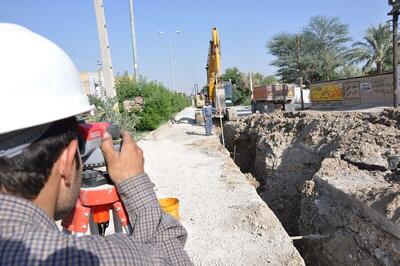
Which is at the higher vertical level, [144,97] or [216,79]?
[216,79]

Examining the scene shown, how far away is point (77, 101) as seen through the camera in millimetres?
1110

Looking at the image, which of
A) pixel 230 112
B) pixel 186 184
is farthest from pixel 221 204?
pixel 230 112

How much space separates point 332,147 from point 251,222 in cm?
328

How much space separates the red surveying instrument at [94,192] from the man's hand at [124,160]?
0.24ft

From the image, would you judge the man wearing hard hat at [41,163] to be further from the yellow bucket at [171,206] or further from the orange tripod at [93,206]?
the yellow bucket at [171,206]

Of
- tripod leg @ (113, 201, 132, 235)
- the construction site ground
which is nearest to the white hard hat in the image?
tripod leg @ (113, 201, 132, 235)

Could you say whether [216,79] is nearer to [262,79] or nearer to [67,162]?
[67,162]

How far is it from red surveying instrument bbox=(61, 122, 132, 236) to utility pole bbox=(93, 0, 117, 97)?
31.0 feet

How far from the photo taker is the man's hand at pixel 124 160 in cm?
127

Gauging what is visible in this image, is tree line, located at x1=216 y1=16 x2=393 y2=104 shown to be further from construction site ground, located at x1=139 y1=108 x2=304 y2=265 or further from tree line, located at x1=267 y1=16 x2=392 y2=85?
construction site ground, located at x1=139 y1=108 x2=304 y2=265

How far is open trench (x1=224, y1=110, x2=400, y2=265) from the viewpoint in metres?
4.54

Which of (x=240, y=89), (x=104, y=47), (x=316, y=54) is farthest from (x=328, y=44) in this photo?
(x=104, y=47)

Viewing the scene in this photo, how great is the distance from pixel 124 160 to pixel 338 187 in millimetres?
4985

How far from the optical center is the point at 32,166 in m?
0.91
